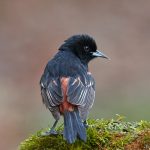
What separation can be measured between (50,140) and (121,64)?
1312 cm

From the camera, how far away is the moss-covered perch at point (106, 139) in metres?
8.95

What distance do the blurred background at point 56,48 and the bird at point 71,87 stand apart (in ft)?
18.8

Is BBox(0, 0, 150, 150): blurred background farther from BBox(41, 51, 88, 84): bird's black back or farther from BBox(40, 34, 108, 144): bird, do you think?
BBox(41, 51, 88, 84): bird's black back

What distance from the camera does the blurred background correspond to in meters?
18.6

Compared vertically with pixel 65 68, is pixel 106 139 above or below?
below

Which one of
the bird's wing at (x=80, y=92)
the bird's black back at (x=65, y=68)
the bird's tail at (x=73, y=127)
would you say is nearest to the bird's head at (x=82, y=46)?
the bird's black back at (x=65, y=68)

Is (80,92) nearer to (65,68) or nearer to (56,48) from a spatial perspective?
(65,68)

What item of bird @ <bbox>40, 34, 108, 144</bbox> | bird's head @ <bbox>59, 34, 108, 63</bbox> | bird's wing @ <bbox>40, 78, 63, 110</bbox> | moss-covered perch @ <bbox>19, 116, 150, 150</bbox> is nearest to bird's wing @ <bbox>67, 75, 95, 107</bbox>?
bird @ <bbox>40, 34, 108, 144</bbox>

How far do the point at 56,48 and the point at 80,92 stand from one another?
1322 cm

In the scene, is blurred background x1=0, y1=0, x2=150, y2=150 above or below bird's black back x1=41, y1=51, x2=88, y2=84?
above

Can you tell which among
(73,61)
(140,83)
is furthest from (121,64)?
(73,61)

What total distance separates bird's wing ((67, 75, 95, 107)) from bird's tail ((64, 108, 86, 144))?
143mm

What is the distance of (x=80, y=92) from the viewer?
32.9 feet

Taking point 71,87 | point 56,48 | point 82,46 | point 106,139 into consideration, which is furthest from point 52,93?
point 56,48
